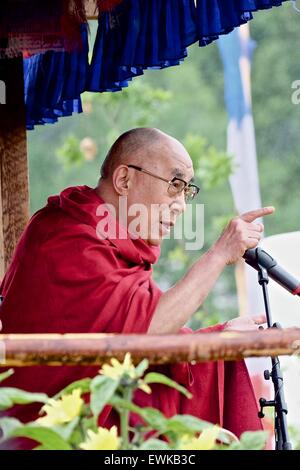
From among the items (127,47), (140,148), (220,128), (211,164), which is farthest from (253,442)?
(220,128)

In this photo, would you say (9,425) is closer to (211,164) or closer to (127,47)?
(127,47)

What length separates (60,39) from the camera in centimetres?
435

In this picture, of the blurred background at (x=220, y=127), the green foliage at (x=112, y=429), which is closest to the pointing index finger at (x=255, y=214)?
the green foliage at (x=112, y=429)

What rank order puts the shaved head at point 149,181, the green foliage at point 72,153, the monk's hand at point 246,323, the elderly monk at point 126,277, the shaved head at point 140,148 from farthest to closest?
the green foliage at point 72,153 < the shaved head at point 140,148 < the shaved head at point 149,181 < the monk's hand at point 246,323 < the elderly monk at point 126,277

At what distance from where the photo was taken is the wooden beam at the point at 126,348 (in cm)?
238

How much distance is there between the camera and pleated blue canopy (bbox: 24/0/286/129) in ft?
13.7

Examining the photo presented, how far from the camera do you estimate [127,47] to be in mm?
4398

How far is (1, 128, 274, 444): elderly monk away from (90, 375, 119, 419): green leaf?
4.06 feet

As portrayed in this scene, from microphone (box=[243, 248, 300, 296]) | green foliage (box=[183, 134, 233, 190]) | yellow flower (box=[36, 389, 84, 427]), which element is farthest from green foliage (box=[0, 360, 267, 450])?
green foliage (box=[183, 134, 233, 190])

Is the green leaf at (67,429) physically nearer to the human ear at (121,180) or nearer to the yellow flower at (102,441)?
the yellow flower at (102,441)

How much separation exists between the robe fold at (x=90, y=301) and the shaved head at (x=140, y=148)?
0.24 m

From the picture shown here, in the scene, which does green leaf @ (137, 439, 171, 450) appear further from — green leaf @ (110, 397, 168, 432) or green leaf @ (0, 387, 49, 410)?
green leaf @ (0, 387, 49, 410)

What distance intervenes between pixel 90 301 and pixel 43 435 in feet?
4.78
